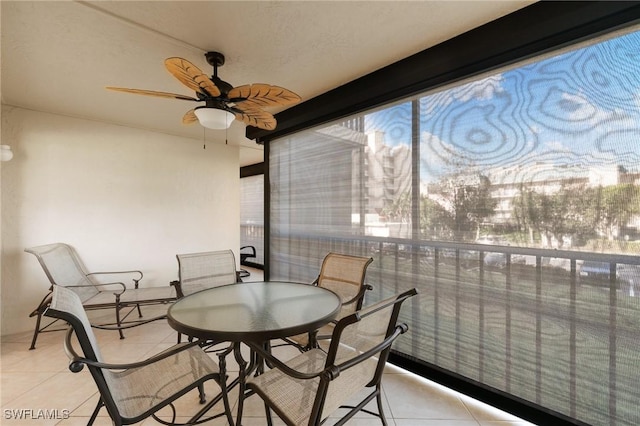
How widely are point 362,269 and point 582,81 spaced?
1796 mm

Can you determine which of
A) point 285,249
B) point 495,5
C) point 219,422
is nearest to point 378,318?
point 219,422

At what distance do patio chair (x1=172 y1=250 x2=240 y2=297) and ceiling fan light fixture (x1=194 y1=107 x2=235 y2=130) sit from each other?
116 centimetres

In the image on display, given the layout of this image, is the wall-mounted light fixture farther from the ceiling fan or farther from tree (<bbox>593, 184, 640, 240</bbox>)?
tree (<bbox>593, 184, 640, 240</bbox>)

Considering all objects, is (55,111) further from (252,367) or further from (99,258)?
(252,367)

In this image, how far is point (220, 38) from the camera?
1.86 metres

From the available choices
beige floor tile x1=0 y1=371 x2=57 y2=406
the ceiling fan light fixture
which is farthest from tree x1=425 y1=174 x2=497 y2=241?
beige floor tile x1=0 y1=371 x2=57 y2=406

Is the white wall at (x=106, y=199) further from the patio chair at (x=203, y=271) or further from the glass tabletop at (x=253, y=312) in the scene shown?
the glass tabletop at (x=253, y=312)

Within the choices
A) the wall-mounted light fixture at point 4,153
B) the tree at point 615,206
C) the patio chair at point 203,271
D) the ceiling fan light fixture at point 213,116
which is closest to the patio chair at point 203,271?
the patio chair at point 203,271

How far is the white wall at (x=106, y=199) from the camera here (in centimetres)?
300

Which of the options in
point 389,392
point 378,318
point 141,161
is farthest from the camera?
point 141,161

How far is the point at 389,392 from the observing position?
200 cm

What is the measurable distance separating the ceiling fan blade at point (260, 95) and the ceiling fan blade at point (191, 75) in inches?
5.3

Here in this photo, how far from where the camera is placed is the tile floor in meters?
1.70

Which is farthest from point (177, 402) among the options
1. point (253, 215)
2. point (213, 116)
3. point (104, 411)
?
point (253, 215)
